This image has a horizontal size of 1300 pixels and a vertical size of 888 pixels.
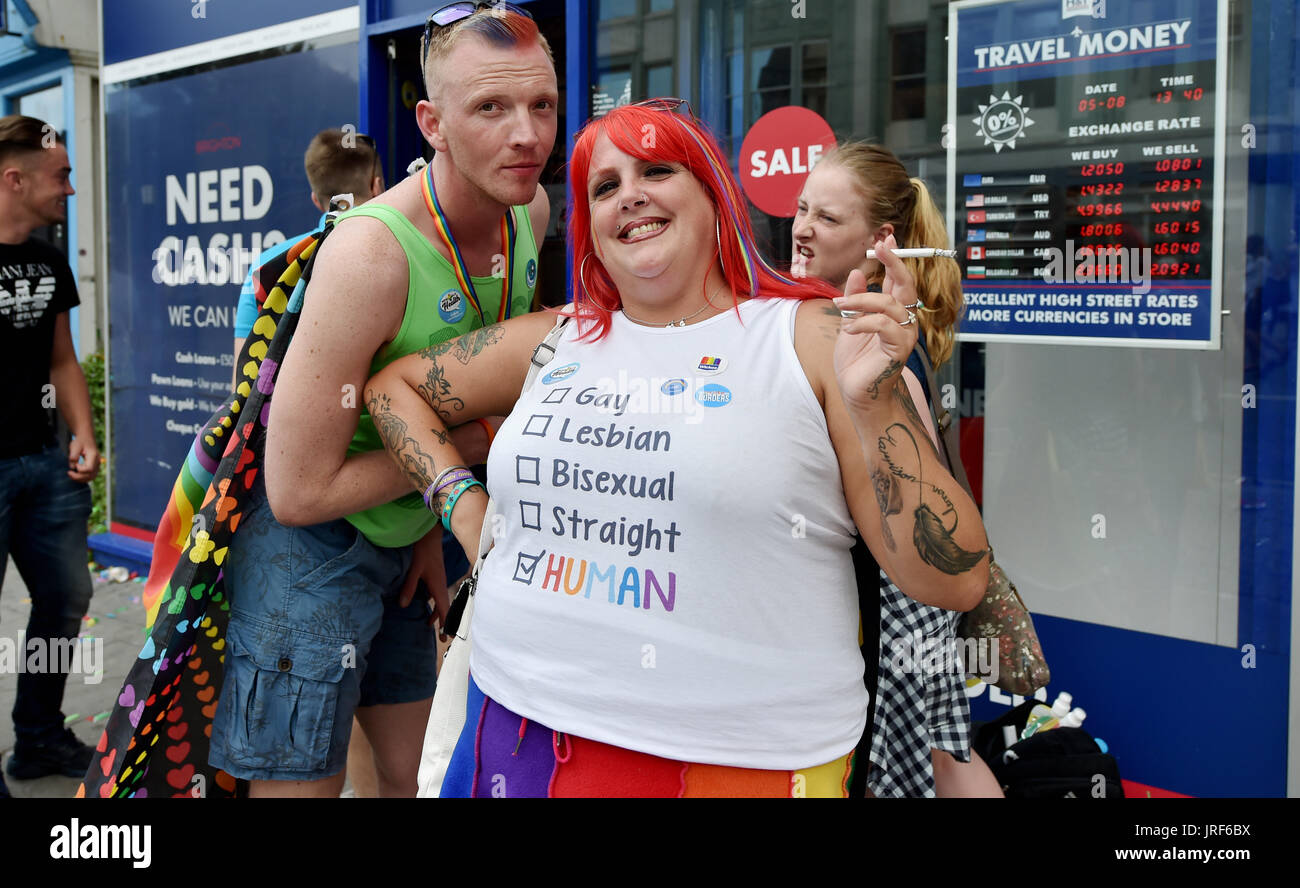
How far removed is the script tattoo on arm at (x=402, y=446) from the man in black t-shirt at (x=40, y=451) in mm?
2485

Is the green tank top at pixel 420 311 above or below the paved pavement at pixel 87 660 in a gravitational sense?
above

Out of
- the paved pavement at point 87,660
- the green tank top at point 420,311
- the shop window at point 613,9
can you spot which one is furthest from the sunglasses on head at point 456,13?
the paved pavement at point 87,660

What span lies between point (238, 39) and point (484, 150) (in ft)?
14.5

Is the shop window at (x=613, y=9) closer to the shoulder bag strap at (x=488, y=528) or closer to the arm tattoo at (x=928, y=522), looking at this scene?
the shoulder bag strap at (x=488, y=528)

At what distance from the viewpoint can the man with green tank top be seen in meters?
2.17

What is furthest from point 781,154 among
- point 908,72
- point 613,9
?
point 613,9

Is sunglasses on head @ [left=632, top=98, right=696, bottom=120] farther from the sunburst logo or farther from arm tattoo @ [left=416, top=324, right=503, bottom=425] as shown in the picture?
the sunburst logo

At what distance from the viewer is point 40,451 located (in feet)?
13.2

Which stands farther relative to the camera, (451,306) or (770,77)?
(770,77)

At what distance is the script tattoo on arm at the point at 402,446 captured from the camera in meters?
2.13

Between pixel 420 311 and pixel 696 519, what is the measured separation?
2.91 feet

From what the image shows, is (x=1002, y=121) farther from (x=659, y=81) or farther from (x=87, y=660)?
(x=87, y=660)

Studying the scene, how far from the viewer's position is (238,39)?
590cm
